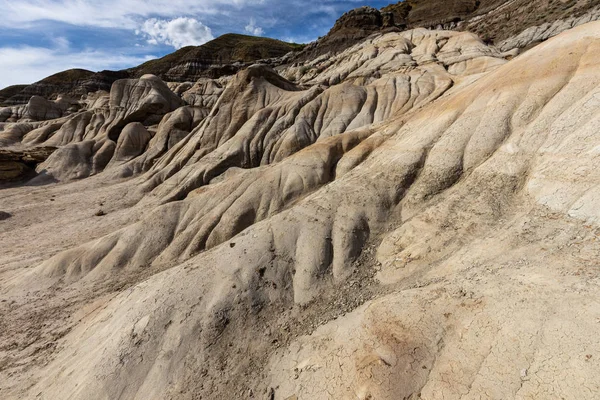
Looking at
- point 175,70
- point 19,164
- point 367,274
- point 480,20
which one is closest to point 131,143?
point 19,164

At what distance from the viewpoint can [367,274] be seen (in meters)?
9.35

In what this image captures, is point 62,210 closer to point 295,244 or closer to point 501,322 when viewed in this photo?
point 295,244

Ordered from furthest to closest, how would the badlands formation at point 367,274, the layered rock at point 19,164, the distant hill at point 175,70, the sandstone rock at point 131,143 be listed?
the distant hill at point 175,70, the sandstone rock at point 131,143, the layered rock at point 19,164, the badlands formation at point 367,274

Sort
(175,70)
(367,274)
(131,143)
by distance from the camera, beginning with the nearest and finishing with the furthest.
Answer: (367,274) → (131,143) → (175,70)

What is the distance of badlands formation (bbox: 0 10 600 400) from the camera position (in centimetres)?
527

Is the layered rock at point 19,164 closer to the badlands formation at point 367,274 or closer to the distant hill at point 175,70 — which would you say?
the badlands formation at point 367,274

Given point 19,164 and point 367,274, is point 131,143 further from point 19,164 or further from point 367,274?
point 367,274

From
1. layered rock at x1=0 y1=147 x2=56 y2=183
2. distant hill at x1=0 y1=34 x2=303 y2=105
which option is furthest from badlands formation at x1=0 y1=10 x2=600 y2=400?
distant hill at x1=0 y1=34 x2=303 y2=105

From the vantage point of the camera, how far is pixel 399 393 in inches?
209

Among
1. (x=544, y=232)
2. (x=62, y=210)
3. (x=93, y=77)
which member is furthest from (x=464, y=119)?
(x=93, y=77)

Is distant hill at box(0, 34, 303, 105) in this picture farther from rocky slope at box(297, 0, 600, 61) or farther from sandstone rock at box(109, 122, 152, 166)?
sandstone rock at box(109, 122, 152, 166)

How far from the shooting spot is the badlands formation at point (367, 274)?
17.3 ft

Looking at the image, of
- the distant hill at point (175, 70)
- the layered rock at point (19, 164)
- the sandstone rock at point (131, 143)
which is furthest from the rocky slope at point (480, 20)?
the layered rock at point (19, 164)

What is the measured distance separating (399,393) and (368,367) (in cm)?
72
